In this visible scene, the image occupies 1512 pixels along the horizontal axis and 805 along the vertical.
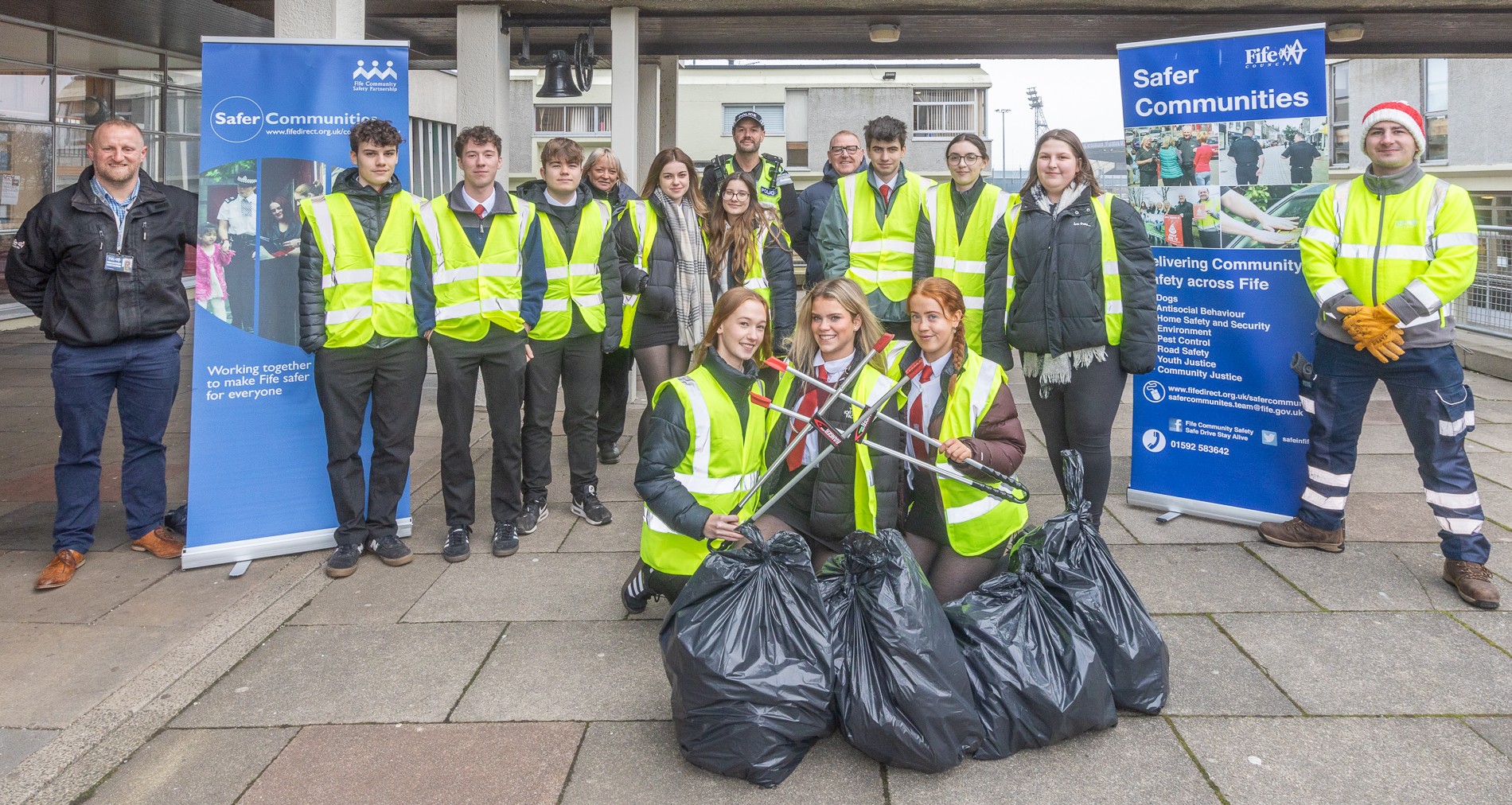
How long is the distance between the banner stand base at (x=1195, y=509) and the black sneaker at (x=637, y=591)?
8.59 feet

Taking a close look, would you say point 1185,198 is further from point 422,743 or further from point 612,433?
point 422,743

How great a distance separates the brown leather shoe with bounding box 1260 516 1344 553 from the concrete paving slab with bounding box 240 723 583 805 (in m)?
3.23

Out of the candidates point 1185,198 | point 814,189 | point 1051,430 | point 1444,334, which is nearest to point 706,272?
point 814,189

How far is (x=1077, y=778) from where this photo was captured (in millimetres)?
2912

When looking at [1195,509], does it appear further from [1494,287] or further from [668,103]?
[668,103]

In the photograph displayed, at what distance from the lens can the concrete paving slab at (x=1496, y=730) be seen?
120 inches

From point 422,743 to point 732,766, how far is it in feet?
3.03

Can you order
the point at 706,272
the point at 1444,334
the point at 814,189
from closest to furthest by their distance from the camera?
the point at 1444,334
the point at 706,272
the point at 814,189

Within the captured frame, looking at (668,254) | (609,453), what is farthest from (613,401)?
(668,254)

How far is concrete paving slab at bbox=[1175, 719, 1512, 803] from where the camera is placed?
2.82 metres

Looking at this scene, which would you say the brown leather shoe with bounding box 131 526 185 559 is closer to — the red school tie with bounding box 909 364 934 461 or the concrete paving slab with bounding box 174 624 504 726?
the concrete paving slab with bounding box 174 624 504 726

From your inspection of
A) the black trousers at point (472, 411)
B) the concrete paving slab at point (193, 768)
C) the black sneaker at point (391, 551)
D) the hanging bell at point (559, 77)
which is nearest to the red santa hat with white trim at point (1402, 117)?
the black trousers at point (472, 411)

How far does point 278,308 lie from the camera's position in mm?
4844

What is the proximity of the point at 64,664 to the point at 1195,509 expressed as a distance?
4712 mm
